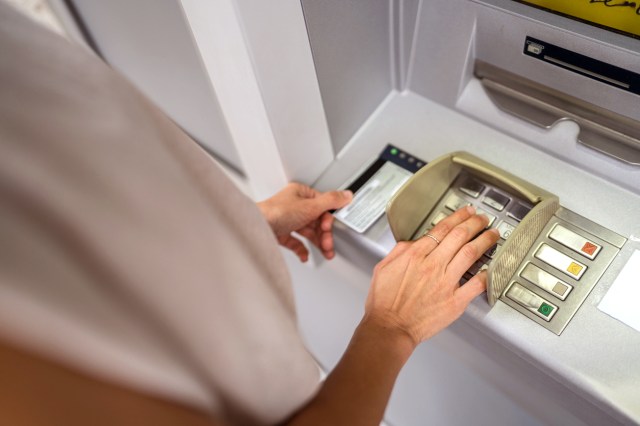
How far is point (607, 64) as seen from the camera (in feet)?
2.18

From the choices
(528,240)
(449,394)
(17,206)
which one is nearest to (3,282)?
(17,206)

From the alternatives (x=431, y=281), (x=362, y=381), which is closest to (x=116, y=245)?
(x=362, y=381)

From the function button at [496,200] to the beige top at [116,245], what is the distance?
48 centimetres

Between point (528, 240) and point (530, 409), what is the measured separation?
0.32 meters

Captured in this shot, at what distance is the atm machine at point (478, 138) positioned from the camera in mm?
668

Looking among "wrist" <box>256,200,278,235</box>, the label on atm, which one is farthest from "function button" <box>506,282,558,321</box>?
"wrist" <box>256,200,278,235</box>

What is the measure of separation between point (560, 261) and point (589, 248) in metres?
0.05

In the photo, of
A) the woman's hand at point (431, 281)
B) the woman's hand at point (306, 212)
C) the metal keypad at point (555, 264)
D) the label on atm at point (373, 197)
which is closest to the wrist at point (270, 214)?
the woman's hand at point (306, 212)

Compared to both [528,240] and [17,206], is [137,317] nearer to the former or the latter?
[17,206]

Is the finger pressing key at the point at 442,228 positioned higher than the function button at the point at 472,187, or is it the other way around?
the function button at the point at 472,187

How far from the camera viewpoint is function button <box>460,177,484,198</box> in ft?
2.66

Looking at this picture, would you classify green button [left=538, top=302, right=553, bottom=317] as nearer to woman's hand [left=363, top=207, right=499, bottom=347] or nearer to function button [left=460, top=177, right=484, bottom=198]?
woman's hand [left=363, top=207, right=499, bottom=347]

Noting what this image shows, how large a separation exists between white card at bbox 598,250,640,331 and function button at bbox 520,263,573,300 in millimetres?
47

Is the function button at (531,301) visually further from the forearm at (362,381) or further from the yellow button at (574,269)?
the forearm at (362,381)
